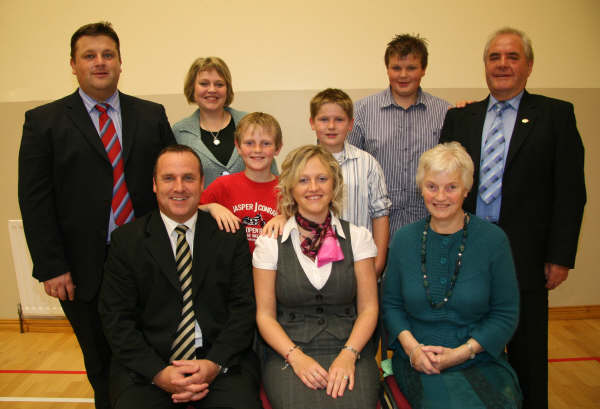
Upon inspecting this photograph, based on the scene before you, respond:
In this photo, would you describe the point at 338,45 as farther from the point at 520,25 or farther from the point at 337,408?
the point at 337,408

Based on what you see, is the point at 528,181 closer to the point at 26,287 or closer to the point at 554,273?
the point at 554,273

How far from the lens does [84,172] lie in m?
2.30

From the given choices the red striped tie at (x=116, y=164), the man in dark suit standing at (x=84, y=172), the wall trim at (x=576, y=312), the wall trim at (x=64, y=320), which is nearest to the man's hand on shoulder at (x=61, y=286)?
the man in dark suit standing at (x=84, y=172)

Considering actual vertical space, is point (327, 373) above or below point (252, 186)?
below

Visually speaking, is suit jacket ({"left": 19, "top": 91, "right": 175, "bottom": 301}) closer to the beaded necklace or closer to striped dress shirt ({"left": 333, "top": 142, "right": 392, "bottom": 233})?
striped dress shirt ({"left": 333, "top": 142, "right": 392, "bottom": 233})

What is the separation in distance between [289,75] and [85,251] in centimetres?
241

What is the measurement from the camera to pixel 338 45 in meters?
3.89

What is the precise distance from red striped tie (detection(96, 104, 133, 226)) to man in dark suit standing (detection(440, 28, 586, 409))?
1972 millimetres

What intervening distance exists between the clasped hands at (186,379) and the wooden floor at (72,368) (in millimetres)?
1560

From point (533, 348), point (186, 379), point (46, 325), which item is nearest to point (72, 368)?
point (46, 325)

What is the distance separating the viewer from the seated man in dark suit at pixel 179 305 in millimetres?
1870

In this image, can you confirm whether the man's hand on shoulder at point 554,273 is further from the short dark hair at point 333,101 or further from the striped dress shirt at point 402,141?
the short dark hair at point 333,101

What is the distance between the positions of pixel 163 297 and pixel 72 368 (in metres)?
2.13

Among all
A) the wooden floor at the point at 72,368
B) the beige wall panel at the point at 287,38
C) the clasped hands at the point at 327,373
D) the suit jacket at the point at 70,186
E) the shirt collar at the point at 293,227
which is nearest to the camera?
the clasped hands at the point at 327,373
